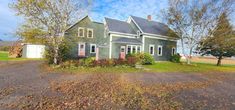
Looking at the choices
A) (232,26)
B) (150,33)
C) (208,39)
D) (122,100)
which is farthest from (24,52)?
(122,100)

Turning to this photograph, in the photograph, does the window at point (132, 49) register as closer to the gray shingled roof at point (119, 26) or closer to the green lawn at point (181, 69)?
the gray shingled roof at point (119, 26)

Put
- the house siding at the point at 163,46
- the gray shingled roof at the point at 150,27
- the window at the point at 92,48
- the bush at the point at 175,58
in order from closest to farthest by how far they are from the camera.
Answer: the window at the point at 92,48 → the house siding at the point at 163,46 → the gray shingled roof at the point at 150,27 → the bush at the point at 175,58

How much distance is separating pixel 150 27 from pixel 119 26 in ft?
21.0

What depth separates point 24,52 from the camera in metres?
48.7

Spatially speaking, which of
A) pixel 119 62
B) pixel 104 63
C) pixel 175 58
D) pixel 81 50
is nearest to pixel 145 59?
pixel 119 62

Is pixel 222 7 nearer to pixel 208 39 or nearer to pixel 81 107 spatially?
pixel 208 39

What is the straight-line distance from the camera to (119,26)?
38250mm

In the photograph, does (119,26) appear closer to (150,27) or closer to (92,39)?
(92,39)

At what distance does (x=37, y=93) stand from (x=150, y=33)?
99.0 ft

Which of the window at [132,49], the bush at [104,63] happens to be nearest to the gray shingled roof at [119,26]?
Answer: the window at [132,49]

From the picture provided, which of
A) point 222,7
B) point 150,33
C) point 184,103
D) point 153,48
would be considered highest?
point 222,7

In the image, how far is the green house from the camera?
115ft

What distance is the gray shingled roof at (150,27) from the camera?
39.1m

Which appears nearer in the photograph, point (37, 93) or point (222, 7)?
point (37, 93)
